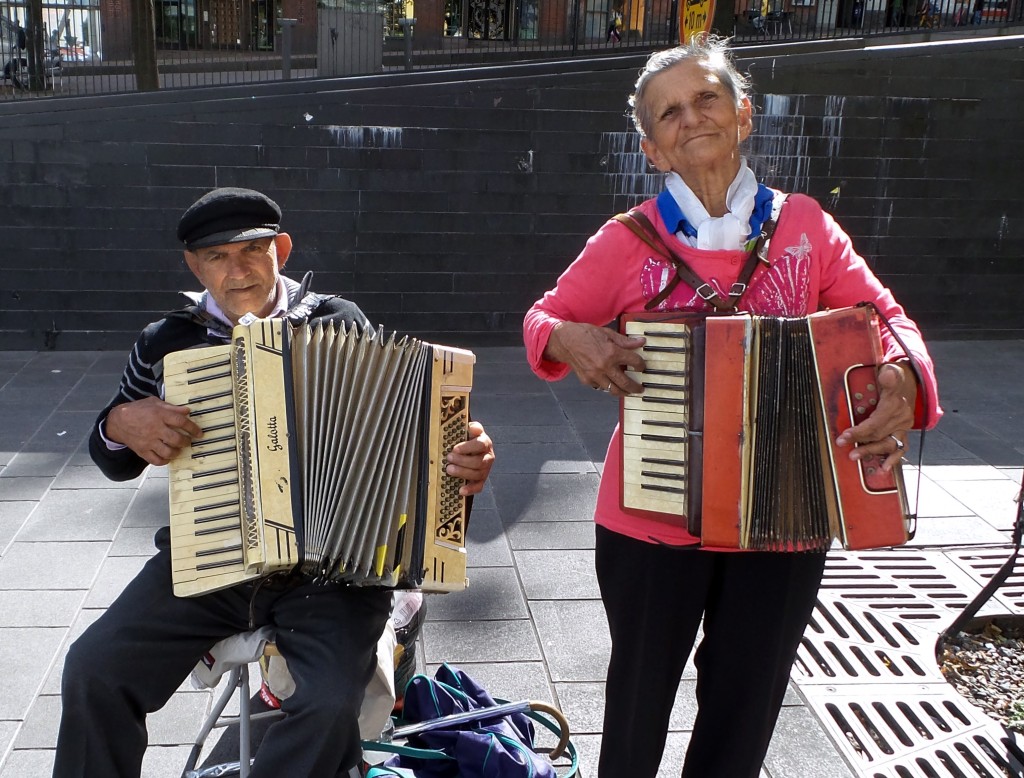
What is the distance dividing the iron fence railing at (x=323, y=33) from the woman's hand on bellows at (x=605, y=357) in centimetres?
490

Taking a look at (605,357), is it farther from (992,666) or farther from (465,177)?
(465,177)

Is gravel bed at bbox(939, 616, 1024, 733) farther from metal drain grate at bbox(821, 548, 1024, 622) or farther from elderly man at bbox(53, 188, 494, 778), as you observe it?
elderly man at bbox(53, 188, 494, 778)

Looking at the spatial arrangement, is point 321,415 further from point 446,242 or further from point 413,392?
point 446,242

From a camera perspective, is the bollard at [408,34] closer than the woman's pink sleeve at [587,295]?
No

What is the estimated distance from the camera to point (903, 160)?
274 inches

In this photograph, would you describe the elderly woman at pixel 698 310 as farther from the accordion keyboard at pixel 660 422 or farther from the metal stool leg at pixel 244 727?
the metal stool leg at pixel 244 727

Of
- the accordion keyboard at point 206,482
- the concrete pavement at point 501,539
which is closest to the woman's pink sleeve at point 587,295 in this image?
the accordion keyboard at point 206,482

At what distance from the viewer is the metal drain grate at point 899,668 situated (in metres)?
2.81

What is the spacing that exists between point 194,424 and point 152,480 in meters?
2.58

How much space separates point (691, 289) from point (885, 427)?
498mm

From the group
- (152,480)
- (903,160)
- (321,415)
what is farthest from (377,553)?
(903,160)

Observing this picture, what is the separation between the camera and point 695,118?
2.20 metres

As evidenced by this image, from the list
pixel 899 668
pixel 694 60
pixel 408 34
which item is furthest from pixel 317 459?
pixel 408 34

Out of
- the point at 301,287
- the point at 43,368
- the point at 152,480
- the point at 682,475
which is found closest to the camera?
the point at 682,475
